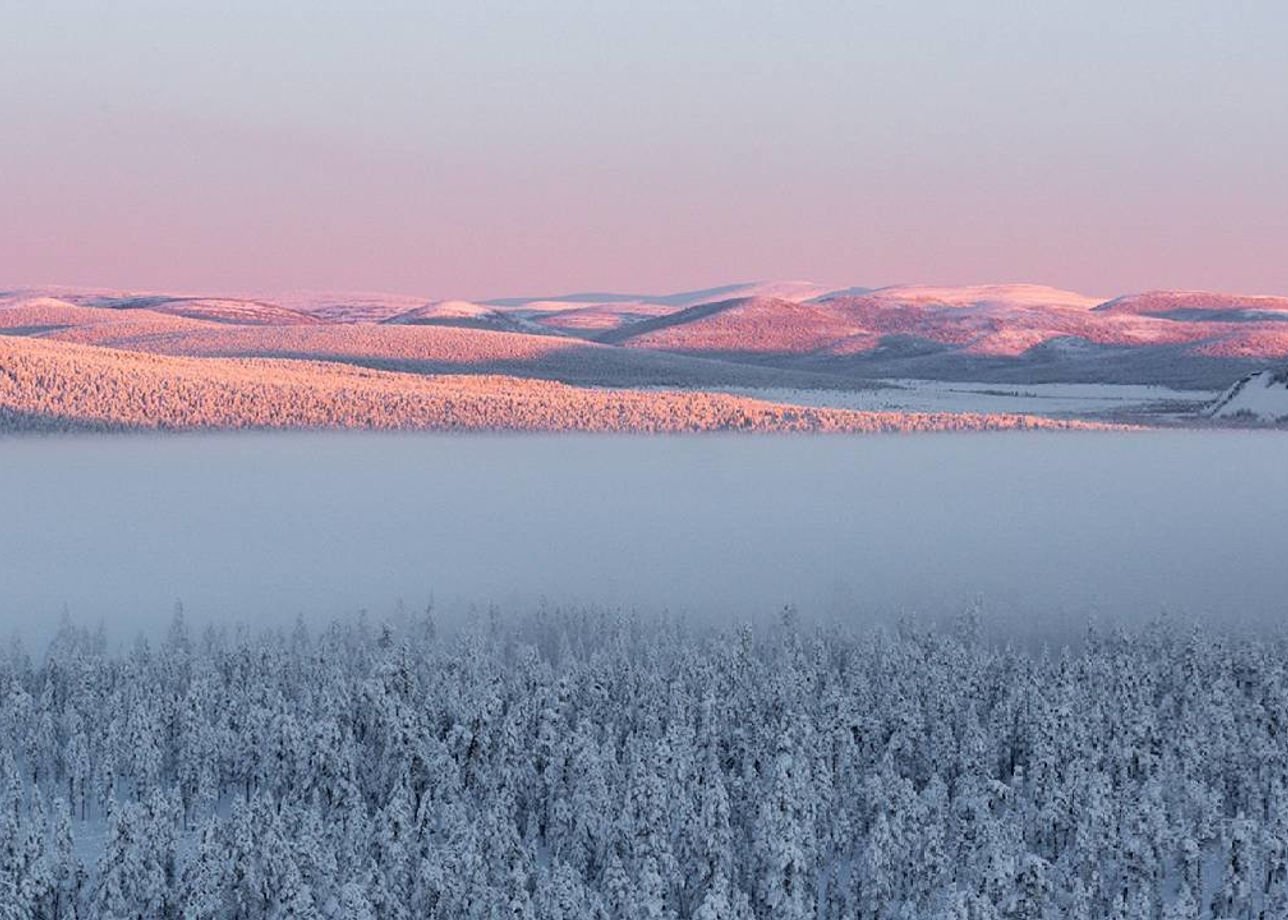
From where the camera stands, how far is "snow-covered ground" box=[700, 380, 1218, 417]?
104m

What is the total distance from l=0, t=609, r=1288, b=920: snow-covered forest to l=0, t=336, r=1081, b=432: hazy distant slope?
51294mm

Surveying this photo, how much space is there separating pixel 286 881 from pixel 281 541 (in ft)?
95.6

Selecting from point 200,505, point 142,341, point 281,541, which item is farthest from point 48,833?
point 142,341

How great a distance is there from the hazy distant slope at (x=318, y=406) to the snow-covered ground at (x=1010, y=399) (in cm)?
1319

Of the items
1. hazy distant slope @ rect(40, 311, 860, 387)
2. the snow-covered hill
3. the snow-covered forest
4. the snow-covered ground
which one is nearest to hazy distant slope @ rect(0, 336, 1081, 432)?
the snow-covered hill

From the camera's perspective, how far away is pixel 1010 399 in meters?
118

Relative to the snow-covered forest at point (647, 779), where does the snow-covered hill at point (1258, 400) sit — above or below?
above

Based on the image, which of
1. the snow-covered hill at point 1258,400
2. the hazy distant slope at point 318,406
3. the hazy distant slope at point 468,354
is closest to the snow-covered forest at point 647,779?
the hazy distant slope at point 318,406

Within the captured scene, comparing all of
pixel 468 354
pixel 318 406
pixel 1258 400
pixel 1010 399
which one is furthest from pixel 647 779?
pixel 468 354

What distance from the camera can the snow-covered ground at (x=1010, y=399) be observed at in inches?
4087

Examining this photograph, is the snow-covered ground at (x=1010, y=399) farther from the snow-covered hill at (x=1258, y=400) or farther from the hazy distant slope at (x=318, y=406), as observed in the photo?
the hazy distant slope at (x=318, y=406)

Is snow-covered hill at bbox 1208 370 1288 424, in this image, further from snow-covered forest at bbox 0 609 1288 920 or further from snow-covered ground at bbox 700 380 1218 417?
snow-covered forest at bbox 0 609 1288 920

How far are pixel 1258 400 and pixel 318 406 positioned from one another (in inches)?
2104

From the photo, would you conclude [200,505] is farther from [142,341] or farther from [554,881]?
[142,341]
